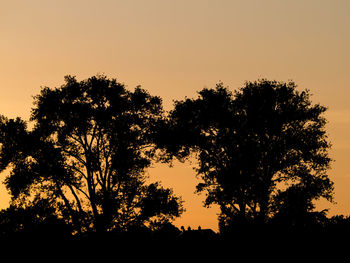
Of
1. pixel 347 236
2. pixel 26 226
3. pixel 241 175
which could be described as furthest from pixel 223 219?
pixel 347 236

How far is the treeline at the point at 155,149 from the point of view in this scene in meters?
65.9

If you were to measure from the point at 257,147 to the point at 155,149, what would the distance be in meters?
11.3

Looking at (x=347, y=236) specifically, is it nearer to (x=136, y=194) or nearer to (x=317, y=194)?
(x=317, y=194)

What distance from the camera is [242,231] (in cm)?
5053

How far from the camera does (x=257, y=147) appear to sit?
66438mm

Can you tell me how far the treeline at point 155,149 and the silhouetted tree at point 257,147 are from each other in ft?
0.34

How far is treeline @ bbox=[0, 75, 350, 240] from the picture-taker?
216 ft

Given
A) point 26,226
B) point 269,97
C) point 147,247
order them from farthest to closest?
point 269,97 → point 26,226 → point 147,247

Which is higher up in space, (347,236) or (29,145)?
(29,145)

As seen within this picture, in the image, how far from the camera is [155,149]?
70.4 meters

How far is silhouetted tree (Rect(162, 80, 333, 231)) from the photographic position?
216 ft

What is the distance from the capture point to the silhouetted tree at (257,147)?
216 ft

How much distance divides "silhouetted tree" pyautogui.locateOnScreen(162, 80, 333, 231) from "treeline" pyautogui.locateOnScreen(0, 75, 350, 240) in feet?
0.34

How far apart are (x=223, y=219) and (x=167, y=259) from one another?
1837 cm
